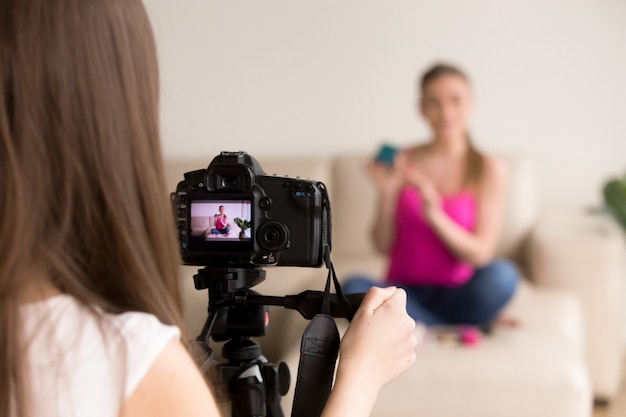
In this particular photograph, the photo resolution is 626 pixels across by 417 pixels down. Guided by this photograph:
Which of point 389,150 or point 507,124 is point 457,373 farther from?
point 507,124

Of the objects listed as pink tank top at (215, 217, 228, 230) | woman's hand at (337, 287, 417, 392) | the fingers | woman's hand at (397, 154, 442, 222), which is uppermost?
pink tank top at (215, 217, 228, 230)

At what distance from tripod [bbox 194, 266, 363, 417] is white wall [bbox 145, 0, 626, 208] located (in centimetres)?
230

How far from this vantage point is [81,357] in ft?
2.07

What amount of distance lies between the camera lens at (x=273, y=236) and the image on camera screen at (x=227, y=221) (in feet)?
0.05

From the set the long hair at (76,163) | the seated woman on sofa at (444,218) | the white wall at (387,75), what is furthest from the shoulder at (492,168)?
the long hair at (76,163)

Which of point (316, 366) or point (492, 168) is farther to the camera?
point (492, 168)

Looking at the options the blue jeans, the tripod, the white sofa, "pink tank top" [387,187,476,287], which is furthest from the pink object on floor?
the tripod

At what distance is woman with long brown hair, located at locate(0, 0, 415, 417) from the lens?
0.61 m

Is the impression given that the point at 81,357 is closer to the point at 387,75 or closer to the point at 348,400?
the point at 348,400

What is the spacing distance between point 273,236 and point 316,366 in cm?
16

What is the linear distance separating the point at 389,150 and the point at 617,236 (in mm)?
831

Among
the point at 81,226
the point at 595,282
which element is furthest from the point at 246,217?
the point at 595,282

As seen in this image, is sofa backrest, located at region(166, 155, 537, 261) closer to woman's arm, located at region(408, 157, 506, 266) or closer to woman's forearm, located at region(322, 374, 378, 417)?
woman's arm, located at region(408, 157, 506, 266)

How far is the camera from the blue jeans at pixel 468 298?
7.59ft
